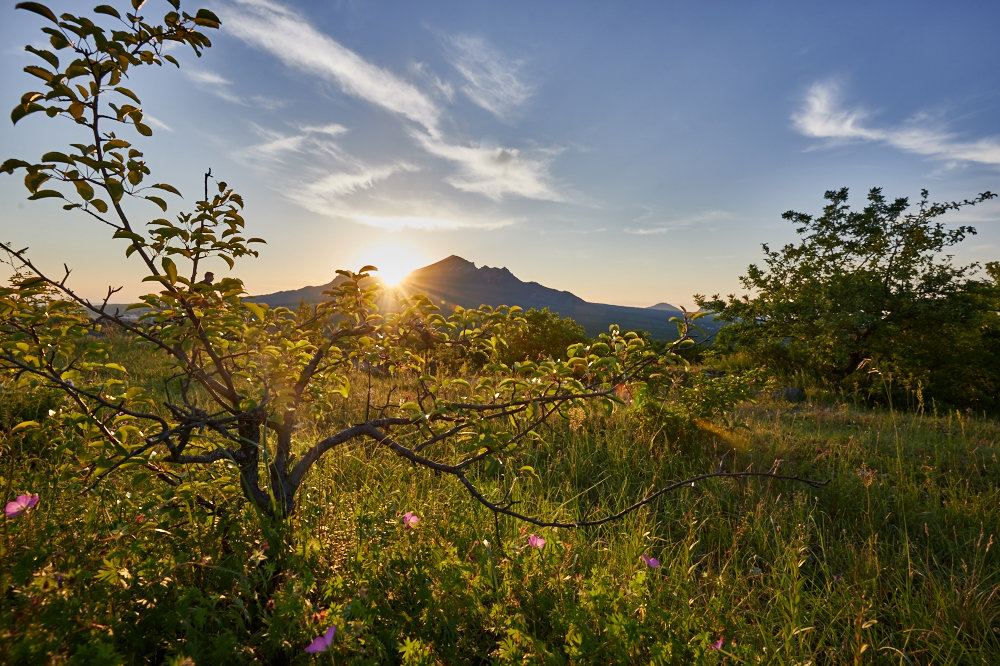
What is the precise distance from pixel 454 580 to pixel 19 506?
1929 millimetres

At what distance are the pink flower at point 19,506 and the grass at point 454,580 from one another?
6 cm

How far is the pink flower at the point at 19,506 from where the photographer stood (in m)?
1.97

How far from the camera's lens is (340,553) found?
2.13 meters

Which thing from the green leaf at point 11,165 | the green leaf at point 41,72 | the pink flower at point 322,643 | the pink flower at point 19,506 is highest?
the green leaf at point 41,72

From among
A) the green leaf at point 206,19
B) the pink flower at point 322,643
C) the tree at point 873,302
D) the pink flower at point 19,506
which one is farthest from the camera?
the tree at point 873,302

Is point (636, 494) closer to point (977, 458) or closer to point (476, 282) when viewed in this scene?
point (977, 458)

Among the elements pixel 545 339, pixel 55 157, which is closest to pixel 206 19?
pixel 55 157

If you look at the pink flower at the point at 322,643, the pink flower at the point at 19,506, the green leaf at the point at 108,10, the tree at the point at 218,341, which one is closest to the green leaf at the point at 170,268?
the tree at the point at 218,341

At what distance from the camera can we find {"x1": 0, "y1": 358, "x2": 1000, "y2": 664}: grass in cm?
158

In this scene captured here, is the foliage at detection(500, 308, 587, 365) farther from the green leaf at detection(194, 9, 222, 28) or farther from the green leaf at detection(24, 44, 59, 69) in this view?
the green leaf at detection(24, 44, 59, 69)

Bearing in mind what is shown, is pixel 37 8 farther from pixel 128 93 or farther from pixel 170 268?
pixel 170 268

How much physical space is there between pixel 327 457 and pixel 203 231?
2317 mm

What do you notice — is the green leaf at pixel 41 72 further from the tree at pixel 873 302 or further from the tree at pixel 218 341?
the tree at pixel 873 302

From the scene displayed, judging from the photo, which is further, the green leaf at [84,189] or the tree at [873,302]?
the tree at [873,302]
